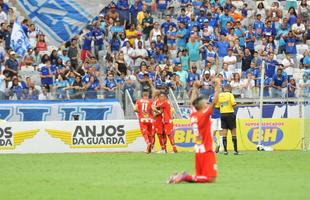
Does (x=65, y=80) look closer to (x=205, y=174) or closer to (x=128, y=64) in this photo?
(x=128, y=64)

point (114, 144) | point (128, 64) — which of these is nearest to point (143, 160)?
point (114, 144)

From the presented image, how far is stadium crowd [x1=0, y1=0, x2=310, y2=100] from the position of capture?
33.4 meters

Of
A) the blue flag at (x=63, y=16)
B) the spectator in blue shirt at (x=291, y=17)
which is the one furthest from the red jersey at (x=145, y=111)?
the spectator in blue shirt at (x=291, y=17)

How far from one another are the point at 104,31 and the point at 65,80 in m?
5.01

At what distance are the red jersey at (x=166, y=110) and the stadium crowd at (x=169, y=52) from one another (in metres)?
2.05

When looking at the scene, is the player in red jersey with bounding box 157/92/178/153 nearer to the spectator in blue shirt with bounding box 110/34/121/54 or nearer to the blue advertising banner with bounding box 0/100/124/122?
the blue advertising banner with bounding box 0/100/124/122

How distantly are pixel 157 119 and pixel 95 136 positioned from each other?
270 centimetres

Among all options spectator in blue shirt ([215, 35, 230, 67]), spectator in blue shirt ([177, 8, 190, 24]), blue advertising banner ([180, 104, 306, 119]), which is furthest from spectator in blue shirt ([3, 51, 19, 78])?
spectator in blue shirt ([215, 35, 230, 67])

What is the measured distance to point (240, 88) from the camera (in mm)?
33250

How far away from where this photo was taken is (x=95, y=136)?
107ft

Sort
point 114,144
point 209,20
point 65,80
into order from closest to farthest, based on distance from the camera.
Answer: point 114,144 → point 65,80 → point 209,20

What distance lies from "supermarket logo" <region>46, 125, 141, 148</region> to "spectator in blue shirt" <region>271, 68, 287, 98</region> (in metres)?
4.96

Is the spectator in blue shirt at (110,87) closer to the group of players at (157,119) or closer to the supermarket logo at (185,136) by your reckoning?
the group of players at (157,119)

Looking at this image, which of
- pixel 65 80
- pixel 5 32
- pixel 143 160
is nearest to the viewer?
pixel 143 160
